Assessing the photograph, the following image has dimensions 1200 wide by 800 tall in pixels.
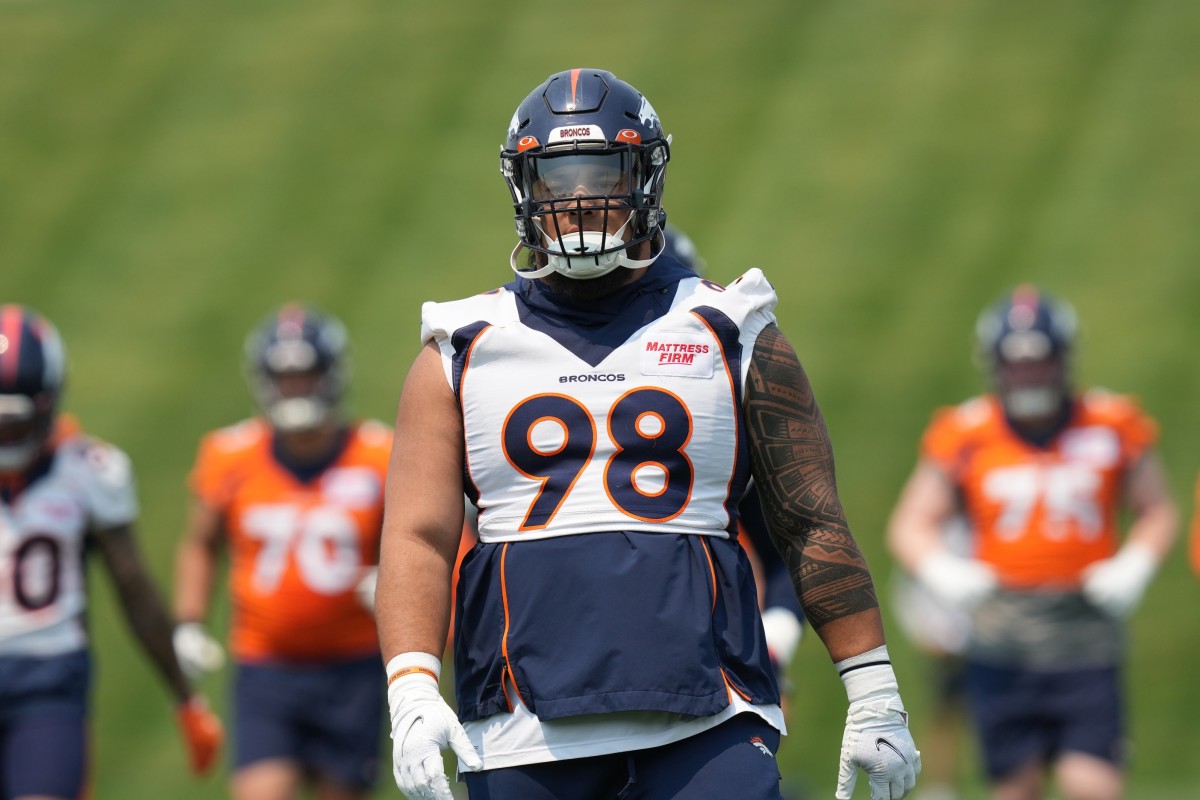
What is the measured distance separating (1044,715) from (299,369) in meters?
3.58

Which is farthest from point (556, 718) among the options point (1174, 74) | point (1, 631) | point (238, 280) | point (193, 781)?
point (1174, 74)

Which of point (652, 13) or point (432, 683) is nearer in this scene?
point (432, 683)

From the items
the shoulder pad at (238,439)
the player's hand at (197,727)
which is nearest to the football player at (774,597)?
the player's hand at (197,727)

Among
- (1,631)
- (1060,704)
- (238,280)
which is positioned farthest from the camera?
(238,280)

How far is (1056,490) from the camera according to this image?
8.43m

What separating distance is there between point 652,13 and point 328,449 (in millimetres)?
10184

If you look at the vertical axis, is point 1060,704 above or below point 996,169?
below

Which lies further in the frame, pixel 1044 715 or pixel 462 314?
pixel 1044 715

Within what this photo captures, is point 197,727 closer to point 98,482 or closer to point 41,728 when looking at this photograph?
point 41,728

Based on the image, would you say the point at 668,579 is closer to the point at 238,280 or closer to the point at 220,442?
the point at 220,442

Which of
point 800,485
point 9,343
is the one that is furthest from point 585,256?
point 9,343

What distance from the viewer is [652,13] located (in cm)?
1767

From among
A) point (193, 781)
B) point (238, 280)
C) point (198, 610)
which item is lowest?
point (193, 781)

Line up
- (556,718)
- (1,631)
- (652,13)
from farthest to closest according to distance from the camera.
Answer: (652,13) → (1,631) → (556,718)
